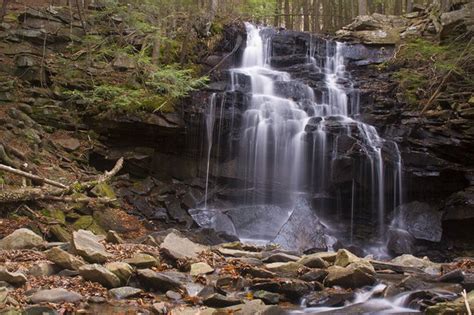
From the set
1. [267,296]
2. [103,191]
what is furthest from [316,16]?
[267,296]

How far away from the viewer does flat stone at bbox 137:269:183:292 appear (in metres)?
5.85

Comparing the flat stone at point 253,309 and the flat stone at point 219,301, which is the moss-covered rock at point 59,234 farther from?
the flat stone at point 253,309

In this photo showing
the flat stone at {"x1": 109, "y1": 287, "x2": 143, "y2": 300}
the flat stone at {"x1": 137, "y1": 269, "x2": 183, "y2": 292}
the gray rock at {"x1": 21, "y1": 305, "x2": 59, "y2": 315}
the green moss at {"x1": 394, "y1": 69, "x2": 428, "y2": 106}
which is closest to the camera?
the gray rock at {"x1": 21, "y1": 305, "x2": 59, "y2": 315}

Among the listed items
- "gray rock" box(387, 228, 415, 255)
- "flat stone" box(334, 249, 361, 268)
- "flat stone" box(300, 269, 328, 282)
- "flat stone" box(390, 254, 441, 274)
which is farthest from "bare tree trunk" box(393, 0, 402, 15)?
"flat stone" box(300, 269, 328, 282)

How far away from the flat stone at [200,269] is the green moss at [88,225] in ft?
11.4

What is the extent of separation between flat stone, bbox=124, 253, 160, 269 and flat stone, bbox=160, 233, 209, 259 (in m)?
0.43

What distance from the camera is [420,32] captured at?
1789 cm

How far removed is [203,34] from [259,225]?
7792mm

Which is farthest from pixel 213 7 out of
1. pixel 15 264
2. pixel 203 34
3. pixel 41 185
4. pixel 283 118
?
pixel 15 264

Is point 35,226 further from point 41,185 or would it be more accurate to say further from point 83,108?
point 83,108

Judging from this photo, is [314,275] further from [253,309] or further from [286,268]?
[253,309]

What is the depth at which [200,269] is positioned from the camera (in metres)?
6.68

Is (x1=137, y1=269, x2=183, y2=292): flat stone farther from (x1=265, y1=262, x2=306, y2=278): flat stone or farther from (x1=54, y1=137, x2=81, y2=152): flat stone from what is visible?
(x1=54, y1=137, x2=81, y2=152): flat stone

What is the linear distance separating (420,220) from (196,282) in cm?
→ 856
